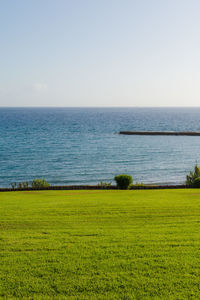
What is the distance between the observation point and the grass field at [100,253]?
5.82m

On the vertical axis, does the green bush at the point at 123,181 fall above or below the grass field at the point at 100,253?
below

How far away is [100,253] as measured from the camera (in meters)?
7.45

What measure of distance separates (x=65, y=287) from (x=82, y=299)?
57 cm

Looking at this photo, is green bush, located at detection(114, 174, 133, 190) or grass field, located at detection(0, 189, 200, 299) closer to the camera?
grass field, located at detection(0, 189, 200, 299)

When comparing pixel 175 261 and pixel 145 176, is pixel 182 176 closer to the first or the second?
pixel 145 176

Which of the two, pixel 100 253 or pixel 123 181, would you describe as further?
pixel 123 181

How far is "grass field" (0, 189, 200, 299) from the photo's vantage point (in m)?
5.82

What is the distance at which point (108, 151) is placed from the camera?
5225 centimetres

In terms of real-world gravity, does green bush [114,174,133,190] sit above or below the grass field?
below

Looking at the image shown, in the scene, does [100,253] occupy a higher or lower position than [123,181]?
higher

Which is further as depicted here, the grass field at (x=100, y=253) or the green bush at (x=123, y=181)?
the green bush at (x=123, y=181)

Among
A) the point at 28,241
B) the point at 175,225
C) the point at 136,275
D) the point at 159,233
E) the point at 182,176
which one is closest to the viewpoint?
the point at 136,275

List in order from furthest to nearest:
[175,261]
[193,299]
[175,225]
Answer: [175,225]
[175,261]
[193,299]

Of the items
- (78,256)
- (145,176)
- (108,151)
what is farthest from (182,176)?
(78,256)
